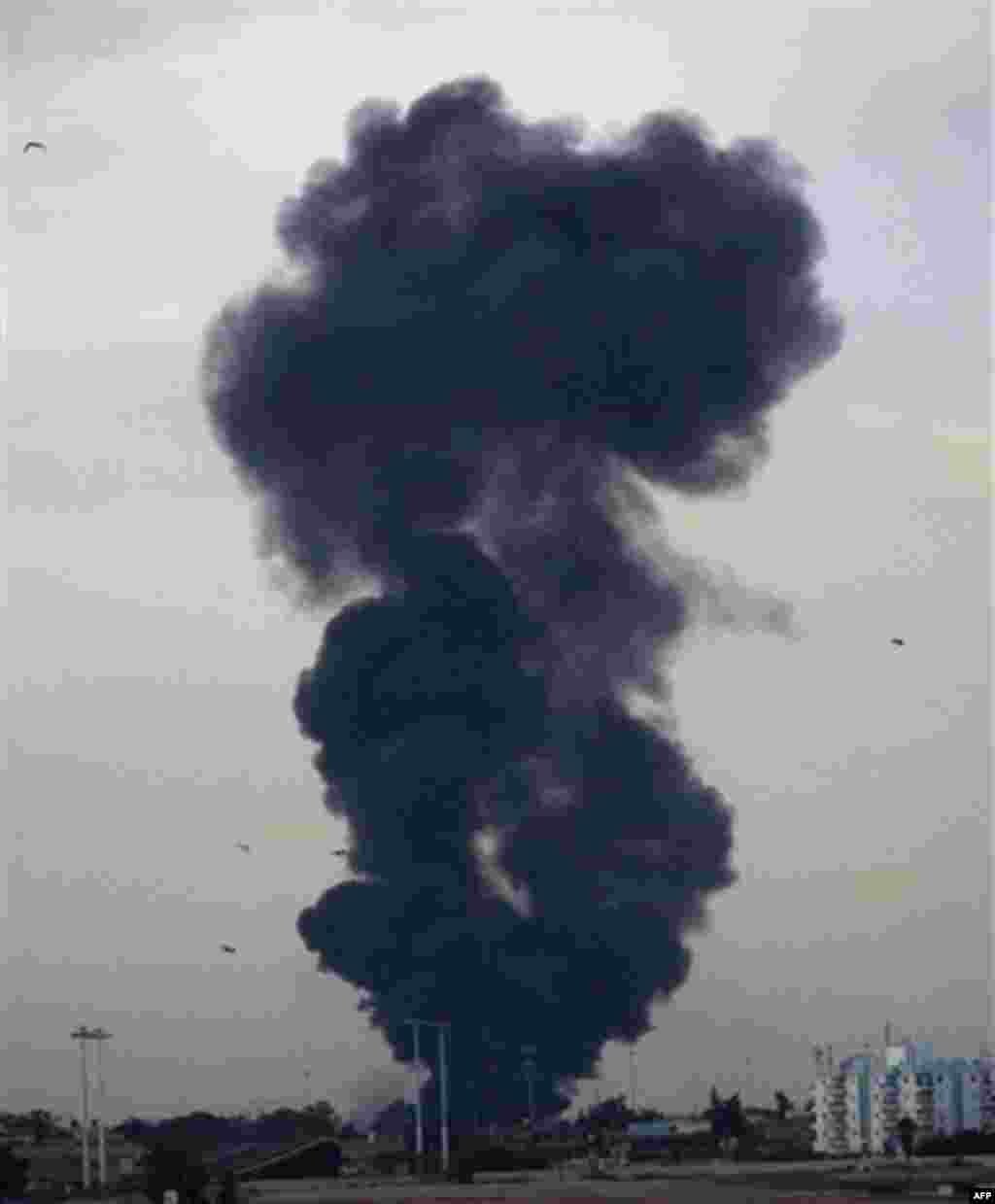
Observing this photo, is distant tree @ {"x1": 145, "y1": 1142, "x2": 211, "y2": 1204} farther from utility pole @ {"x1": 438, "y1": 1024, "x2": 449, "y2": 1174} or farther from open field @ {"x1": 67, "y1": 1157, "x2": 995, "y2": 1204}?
utility pole @ {"x1": 438, "y1": 1024, "x2": 449, "y2": 1174}

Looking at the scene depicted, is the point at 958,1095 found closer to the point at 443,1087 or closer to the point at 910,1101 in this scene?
the point at 910,1101

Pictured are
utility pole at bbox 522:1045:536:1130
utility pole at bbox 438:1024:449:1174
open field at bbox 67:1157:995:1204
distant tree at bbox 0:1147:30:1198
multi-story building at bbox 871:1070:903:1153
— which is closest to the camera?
open field at bbox 67:1157:995:1204

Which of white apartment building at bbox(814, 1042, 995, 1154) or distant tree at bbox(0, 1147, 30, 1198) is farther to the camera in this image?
white apartment building at bbox(814, 1042, 995, 1154)

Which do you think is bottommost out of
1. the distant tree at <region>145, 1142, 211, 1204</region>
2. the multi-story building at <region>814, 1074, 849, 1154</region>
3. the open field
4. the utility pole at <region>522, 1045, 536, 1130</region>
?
the multi-story building at <region>814, 1074, 849, 1154</region>

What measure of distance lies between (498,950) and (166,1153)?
96.4 ft

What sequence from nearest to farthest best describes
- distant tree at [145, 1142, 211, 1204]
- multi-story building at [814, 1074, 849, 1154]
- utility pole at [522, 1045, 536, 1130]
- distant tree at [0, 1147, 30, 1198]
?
distant tree at [145, 1142, 211, 1204]
distant tree at [0, 1147, 30, 1198]
utility pole at [522, 1045, 536, 1130]
multi-story building at [814, 1074, 849, 1154]

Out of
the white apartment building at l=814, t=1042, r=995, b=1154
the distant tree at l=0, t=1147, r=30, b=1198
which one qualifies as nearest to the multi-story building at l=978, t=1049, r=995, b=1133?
the white apartment building at l=814, t=1042, r=995, b=1154

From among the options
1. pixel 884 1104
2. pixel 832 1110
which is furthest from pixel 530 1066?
pixel 832 1110

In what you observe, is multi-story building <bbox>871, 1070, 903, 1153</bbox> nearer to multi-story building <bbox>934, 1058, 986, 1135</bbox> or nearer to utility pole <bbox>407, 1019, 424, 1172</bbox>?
multi-story building <bbox>934, 1058, 986, 1135</bbox>

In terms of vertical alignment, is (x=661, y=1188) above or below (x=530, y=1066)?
below

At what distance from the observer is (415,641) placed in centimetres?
11806

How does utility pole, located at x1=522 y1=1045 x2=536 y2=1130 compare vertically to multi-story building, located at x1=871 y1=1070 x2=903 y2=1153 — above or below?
above

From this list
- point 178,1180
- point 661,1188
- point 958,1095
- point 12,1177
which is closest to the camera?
point 178,1180

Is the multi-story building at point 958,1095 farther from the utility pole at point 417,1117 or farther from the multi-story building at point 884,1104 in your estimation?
the utility pole at point 417,1117
